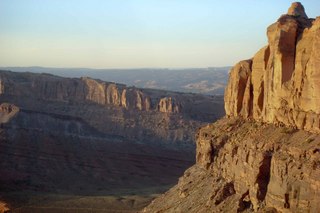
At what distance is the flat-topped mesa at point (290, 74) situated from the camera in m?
25.4

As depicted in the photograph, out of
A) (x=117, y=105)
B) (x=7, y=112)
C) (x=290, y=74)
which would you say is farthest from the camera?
(x=117, y=105)

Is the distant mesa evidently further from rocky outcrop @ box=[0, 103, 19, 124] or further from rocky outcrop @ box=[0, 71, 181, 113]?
rocky outcrop @ box=[0, 71, 181, 113]

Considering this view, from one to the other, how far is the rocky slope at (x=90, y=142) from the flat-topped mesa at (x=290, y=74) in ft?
84.3

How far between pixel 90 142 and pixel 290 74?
63.7 metres

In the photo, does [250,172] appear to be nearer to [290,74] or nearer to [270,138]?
[270,138]

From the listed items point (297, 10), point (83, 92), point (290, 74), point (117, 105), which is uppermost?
point (297, 10)

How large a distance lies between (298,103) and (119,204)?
32381 mm

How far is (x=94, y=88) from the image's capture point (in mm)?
113875

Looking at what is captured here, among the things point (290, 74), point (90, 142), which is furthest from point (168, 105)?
point (290, 74)

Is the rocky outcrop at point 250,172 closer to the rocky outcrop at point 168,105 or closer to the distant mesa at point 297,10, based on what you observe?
the distant mesa at point 297,10

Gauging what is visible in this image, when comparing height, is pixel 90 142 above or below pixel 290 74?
below

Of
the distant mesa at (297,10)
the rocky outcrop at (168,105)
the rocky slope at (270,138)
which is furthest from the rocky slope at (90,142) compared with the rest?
the distant mesa at (297,10)

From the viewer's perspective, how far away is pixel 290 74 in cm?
2745

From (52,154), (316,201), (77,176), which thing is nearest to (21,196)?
(77,176)
